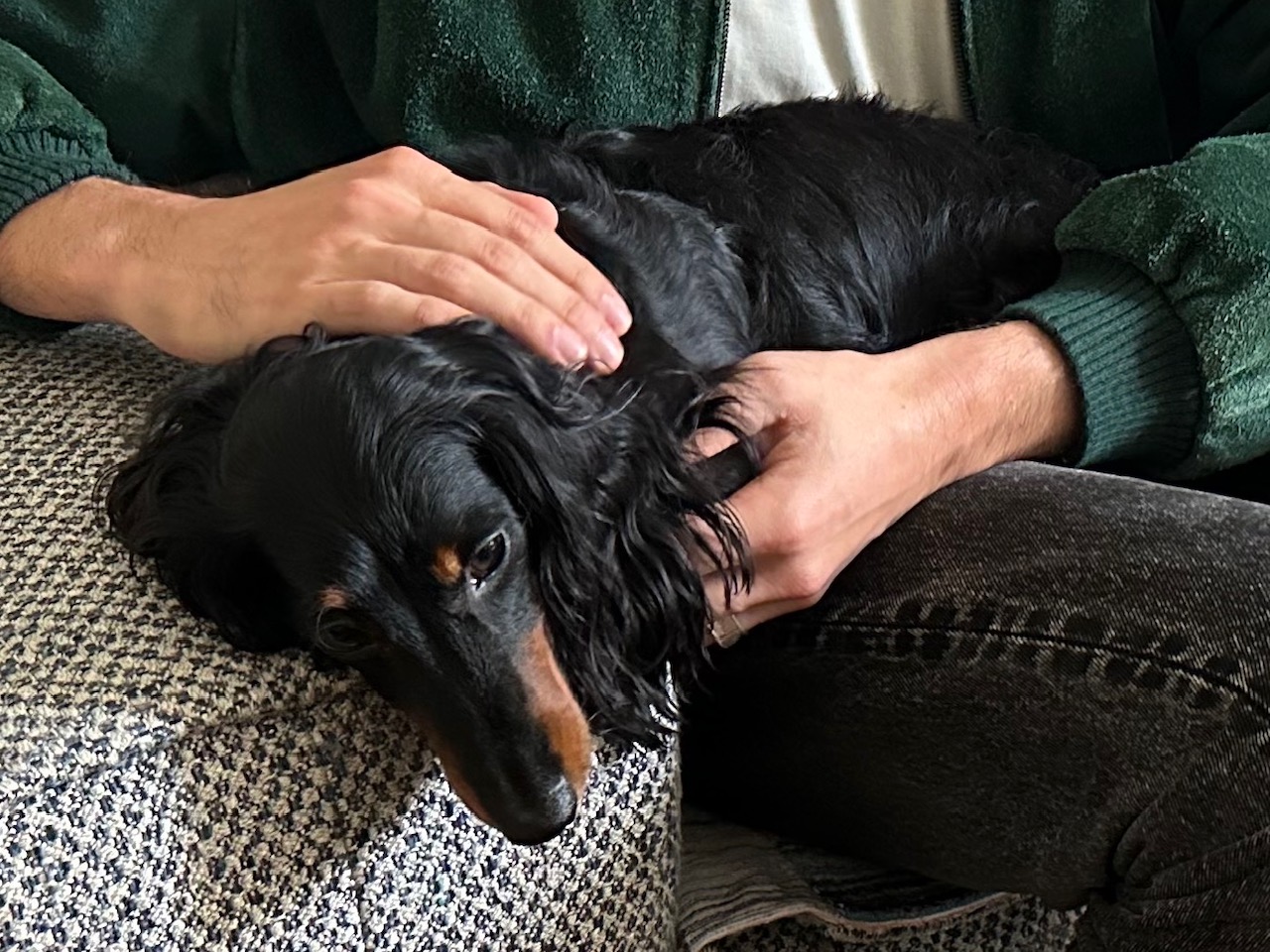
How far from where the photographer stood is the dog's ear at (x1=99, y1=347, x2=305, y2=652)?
0.81 metres

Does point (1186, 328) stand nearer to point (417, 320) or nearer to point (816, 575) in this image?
point (816, 575)

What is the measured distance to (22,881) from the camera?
27.0 inches

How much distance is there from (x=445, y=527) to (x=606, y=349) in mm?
216

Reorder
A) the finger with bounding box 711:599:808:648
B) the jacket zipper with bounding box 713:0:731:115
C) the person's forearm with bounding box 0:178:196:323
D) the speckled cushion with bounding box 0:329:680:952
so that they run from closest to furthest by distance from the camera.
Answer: the speckled cushion with bounding box 0:329:680:952
the finger with bounding box 711:599:808:648
the person's forearm with bounding box 0:178:196:323
the jacket zipper with bounding box 713:0:731:115

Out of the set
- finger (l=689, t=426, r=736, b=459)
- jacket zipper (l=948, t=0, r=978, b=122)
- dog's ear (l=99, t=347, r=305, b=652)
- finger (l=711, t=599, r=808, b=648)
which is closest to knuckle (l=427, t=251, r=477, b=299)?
dog's ear (l=99, t=347, r=305, b=652)

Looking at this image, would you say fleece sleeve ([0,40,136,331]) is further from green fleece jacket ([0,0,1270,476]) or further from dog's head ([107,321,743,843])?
dog's head ([107,321,743,843])

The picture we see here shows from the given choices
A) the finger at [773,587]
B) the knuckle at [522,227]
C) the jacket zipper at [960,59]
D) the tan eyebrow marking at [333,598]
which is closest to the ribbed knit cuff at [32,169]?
the knuckle at [522,227]

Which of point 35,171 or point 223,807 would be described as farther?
point 35,171

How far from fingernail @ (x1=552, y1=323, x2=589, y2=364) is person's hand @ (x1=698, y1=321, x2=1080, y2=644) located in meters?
0.13

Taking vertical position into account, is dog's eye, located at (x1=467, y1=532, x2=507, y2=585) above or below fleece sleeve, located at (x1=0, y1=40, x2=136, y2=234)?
below

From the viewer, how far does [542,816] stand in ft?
2.51

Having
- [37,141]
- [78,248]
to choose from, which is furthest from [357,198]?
[37,141]

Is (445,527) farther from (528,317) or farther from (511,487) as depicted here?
(528,317)

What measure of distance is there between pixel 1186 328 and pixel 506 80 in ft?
2.26
